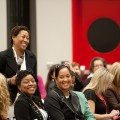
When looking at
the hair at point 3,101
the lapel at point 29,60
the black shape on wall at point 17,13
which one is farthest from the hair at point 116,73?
the black shape on wall at point 17,13

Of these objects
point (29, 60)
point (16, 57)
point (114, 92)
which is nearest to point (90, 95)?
point (114, 92)

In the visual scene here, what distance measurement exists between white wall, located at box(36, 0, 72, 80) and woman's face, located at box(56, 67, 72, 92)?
350 cm

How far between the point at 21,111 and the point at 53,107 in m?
0.38

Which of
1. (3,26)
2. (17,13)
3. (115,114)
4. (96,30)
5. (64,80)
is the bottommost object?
(115,114)

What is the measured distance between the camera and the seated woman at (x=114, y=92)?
5141 millimetres

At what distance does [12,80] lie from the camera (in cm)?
450

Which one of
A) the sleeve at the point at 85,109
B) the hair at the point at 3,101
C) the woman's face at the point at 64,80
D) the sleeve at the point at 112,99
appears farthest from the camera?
the sleeve at the point at 112,99

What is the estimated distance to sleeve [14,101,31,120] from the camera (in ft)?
13.9

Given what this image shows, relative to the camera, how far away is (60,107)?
452 centimetres

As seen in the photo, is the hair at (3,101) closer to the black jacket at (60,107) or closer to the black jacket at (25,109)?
the black jacket at (25,109)

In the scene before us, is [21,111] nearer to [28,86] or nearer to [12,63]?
[28,86]

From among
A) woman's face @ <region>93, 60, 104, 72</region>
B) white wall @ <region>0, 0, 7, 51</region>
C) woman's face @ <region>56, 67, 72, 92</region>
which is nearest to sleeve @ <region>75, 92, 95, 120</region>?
woman's face @ <region>56, 67, 72, 92</region>

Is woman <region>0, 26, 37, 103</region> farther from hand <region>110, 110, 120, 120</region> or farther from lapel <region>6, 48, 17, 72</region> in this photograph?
hand <region>110, 110, 120, 120</region>

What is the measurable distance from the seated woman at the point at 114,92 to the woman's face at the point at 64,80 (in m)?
Answer: 0.70
